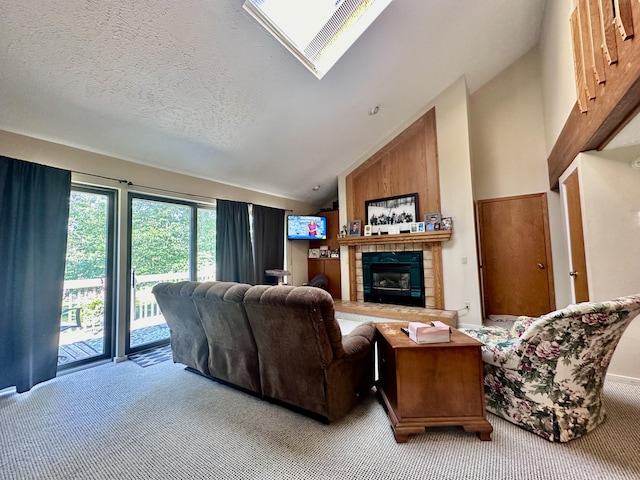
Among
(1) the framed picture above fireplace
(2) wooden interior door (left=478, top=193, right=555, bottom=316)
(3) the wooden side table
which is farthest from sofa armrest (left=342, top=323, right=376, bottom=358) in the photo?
(2) wooden interior door (left=478, top=193, right=555, bottom=316)

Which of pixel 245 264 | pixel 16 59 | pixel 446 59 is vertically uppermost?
pixel 446 59

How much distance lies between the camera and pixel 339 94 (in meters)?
3.37

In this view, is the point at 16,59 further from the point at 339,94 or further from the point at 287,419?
the point at 287,419

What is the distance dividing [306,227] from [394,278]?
215 cm

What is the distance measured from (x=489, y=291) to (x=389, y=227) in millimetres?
2004

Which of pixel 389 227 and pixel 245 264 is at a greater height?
pixel 389 227

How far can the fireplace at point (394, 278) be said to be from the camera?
441 cm

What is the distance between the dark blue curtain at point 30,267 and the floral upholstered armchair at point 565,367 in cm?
400

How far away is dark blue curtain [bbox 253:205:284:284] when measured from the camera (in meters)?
4.84

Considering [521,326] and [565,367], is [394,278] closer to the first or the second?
[521,326]

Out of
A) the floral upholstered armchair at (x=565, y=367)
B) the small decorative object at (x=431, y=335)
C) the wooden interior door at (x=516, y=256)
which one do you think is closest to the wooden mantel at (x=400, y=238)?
the wooden interior door at (x=516, y=256)

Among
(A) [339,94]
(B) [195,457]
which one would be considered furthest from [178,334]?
(A) [339,94]

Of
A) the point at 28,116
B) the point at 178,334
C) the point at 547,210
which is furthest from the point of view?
the point at 547,210

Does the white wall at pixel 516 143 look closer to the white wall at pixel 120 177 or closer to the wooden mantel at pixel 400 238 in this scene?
the wooden mantel at pixel 400 238
